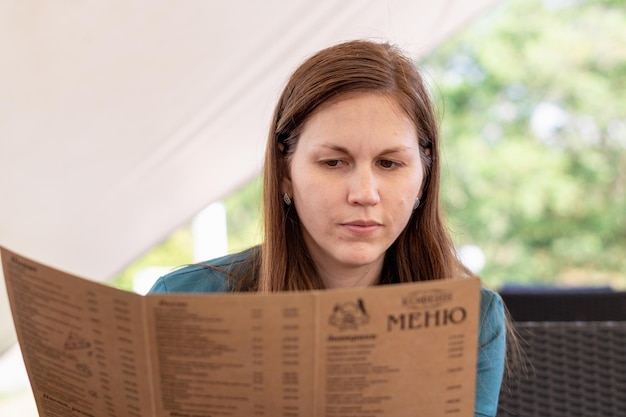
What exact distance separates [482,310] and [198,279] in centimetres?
59

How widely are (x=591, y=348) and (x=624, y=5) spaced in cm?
662

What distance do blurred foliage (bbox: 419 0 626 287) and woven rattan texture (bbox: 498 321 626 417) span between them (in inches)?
230

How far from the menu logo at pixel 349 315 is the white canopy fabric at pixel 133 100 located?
1.06 m

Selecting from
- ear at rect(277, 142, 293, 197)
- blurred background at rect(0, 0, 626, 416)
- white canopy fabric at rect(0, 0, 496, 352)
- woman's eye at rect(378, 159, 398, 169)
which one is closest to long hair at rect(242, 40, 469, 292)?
ear at rect(277, 142, 293, 197)

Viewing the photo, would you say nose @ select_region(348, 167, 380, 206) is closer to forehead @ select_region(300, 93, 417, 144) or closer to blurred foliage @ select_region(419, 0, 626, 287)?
forehead @ select_region(300, 93, 417, 144)

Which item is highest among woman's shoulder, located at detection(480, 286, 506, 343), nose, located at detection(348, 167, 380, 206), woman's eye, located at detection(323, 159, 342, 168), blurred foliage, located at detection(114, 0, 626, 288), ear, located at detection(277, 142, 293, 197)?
blurred foliage, located at detection(114, 0, 626, 288)

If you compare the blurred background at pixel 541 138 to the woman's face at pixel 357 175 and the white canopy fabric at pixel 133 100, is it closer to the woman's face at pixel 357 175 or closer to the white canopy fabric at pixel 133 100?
the white canopy fabric at pixel 133 100

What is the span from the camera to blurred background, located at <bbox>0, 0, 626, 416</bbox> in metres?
7.79

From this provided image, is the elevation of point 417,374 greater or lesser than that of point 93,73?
lesser

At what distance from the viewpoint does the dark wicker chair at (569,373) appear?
1.88 meters

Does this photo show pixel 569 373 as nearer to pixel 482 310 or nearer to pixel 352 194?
pixel 482 310

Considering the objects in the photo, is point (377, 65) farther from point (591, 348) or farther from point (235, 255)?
point (591, 348)

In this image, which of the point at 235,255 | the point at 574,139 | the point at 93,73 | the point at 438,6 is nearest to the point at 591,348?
the point at 235,255

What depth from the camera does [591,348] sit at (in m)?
1.89
